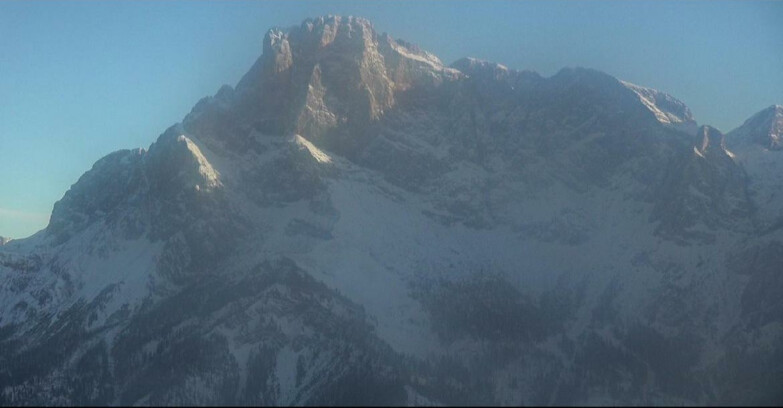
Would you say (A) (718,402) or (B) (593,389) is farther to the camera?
(B) (593,389)

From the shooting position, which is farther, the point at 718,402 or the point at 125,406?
the point at 125,406

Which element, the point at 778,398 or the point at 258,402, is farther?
the point at 258,402

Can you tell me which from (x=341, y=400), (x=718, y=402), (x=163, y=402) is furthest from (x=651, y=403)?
(x=163, y=402)

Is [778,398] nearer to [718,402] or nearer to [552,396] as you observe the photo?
[718,402]

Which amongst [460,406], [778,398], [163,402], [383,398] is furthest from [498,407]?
[163,402]

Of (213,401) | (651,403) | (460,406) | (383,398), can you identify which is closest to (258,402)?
(213,401)

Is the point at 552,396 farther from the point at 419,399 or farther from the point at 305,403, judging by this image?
the point at 305,403

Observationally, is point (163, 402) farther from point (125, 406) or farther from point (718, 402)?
point (718, 402)
